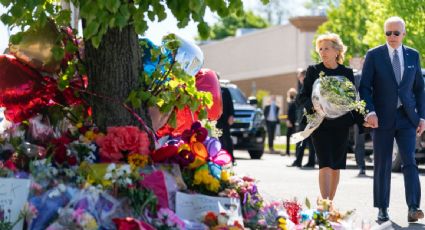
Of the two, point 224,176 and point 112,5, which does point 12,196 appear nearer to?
point 112,5

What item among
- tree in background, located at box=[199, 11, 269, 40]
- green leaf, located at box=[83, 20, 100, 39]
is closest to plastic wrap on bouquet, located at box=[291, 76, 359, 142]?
green leaf, located at box=[83, 20, 100, 39]

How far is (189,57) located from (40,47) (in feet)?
3.69

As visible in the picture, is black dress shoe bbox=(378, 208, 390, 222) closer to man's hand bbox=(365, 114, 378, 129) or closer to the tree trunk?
man's hand bbox=(365, 114, 378, 129)

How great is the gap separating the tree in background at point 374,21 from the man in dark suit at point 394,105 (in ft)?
70.7

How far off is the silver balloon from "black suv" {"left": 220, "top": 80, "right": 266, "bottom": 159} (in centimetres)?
1828

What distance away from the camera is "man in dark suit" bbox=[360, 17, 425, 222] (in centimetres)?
1001

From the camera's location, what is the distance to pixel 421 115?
10117 mm

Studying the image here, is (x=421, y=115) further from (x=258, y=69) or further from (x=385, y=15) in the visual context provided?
(x=258, y=69)

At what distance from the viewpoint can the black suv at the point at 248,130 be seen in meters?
26.4

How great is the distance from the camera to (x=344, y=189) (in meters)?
14.4

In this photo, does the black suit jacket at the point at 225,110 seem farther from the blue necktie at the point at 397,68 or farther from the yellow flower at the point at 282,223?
the yellow flower at the point at 282,223

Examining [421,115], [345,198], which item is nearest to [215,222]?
[421,115]

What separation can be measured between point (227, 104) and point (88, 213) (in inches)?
545

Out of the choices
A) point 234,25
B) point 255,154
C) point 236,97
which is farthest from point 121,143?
point 234,25
